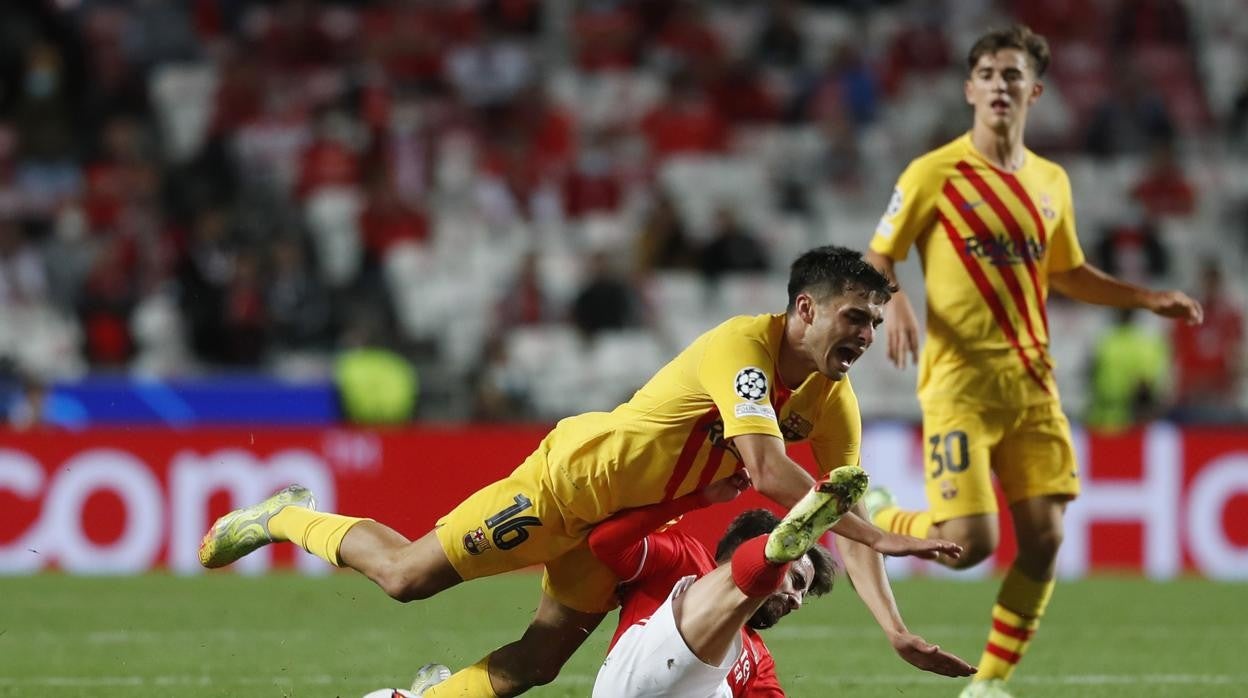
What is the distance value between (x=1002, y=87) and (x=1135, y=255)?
902 centimetres

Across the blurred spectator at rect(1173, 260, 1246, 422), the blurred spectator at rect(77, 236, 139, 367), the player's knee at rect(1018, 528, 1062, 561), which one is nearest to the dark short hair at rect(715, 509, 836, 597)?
the player's knee at rect(1018, 528, 1062, 561)

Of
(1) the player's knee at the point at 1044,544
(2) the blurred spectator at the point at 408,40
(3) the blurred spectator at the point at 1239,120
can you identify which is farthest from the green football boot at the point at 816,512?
(3) the blurred spectator at the point at 1239,120

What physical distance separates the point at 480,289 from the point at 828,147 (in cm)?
A: 363

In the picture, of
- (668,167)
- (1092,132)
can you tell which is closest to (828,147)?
(668,167)

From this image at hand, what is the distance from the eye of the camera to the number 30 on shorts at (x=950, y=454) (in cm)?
700

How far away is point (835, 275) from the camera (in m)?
5.61

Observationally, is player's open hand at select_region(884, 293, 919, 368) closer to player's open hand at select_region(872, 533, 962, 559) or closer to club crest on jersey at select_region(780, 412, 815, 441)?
club crest on jersey at select_region(780, 412, 815, 441)

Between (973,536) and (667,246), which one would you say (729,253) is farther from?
(973,536)

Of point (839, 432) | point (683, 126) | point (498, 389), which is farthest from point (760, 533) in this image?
point (683, 126)

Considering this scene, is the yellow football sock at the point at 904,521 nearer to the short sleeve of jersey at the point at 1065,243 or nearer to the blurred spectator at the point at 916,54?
the short sleeve of jersey at the point at 1065,243

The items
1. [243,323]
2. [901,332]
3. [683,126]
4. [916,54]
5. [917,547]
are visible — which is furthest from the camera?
[916,54]

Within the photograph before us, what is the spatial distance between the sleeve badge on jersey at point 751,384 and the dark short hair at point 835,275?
0.91ft

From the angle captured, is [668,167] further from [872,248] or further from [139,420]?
[872,248]

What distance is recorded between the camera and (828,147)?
55.2 ft
